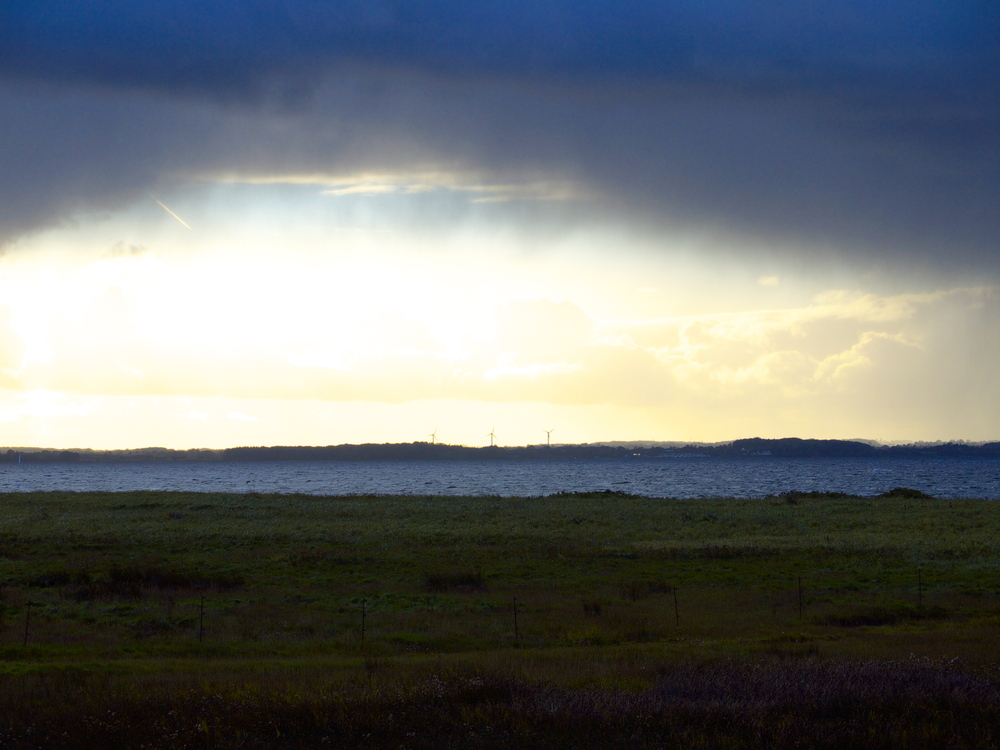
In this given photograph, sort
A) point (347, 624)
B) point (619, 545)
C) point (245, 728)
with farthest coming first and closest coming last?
point (619, 545) → point (347, 624) → point (245, 728)

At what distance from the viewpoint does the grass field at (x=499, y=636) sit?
11320 mm

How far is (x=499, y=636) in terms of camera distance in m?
19.7

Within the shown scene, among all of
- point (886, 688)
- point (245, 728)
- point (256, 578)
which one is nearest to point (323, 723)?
point (245, 728)

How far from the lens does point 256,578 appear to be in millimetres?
29438

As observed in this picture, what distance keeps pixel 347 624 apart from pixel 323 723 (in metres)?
10.2

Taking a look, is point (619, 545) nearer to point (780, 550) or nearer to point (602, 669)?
point (780, 550)

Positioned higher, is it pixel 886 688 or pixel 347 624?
pixel 886 688

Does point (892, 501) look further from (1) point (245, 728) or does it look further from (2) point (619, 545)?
(1) point (245, 728)

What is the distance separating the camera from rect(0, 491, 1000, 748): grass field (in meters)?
11.3

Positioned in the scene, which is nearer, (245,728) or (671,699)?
(245,728)

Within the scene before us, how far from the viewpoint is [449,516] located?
185 ft

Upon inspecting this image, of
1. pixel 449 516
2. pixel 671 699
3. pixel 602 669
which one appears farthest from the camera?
pixel 449 516

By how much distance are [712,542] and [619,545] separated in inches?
193

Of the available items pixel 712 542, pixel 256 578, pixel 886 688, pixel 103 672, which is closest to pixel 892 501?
pixel 712 542
